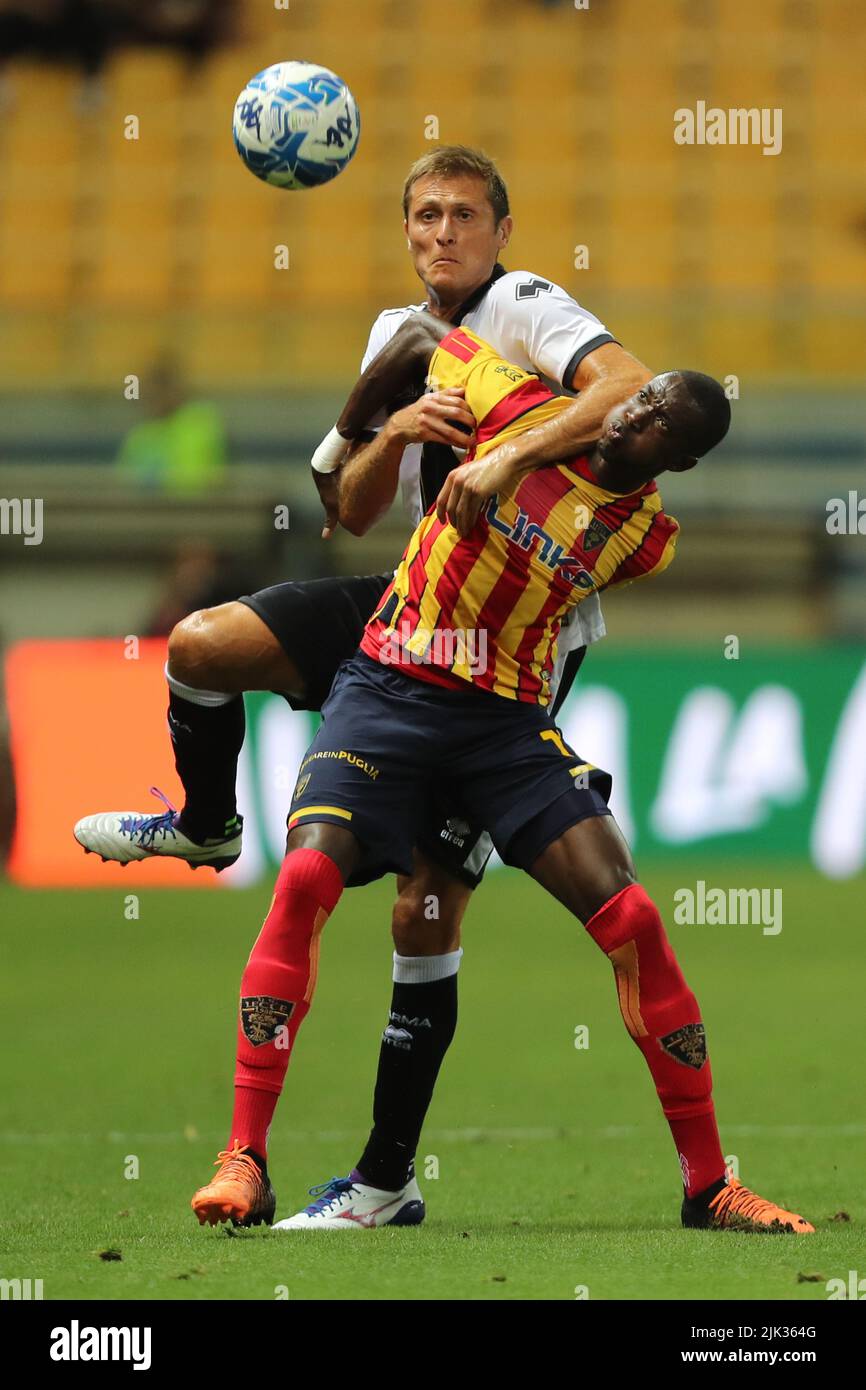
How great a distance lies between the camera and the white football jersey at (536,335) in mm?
4902

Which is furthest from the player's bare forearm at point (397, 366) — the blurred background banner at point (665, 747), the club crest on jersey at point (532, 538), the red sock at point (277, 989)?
the blurred background banner at point (665, 747)

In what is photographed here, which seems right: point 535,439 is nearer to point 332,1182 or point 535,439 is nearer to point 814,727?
point 332,1182

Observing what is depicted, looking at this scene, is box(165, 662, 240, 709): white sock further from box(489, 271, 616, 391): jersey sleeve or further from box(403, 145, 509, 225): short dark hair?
box(403, 145, 509, 225): short dark hair

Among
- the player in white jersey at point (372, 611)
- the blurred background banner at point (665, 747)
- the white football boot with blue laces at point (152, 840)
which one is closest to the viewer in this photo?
the player in white jersey at point (372, 611)

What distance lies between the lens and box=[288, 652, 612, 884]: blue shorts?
15.8ft

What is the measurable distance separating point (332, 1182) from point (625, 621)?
9.55 metres

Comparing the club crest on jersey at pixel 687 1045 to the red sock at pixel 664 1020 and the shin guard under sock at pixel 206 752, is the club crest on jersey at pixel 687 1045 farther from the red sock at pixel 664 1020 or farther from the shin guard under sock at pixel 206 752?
the shin guard under sock at pixel 206 752

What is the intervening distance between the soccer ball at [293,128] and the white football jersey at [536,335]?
0.56 metres

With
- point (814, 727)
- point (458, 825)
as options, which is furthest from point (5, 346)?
point (458, 825)

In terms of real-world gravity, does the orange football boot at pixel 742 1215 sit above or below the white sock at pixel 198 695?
below

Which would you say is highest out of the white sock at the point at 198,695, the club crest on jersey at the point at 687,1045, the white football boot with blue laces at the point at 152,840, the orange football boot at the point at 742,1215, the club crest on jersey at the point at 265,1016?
the white sock at the point at 198,695
